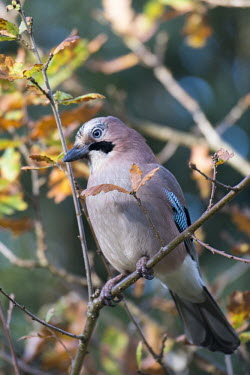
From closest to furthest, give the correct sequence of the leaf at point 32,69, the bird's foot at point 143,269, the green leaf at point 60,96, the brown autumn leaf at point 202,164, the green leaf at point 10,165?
the leaf at point 32,69
the green leaf at point 60,96
the bird's foot at point 143,269
the green leaf at point 10,165
the brown autumn leaf at point 202,164

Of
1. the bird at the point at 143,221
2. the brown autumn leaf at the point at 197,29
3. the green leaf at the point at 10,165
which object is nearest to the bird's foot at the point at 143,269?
the bird at the point at 143,221

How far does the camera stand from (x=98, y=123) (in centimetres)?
379

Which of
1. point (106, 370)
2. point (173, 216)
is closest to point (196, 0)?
point (173, 216)

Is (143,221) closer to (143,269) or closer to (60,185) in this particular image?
(143,269)

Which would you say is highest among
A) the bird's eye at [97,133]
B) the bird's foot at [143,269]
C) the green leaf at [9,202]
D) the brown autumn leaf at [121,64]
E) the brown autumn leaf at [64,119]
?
the brown autumn leaf at [121,64]

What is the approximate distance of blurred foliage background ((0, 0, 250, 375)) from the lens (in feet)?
13.0

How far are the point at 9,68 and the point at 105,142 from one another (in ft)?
3.80

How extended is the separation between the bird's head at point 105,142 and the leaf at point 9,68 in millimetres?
953

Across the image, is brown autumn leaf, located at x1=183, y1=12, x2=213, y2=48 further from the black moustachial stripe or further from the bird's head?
the black moustachial stripe

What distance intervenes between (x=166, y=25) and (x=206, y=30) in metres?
3.03

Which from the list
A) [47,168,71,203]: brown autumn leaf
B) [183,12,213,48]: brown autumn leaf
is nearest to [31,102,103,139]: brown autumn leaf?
[47,168,71,203]: brown autumn leaf

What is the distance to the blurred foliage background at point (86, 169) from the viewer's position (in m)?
3.95

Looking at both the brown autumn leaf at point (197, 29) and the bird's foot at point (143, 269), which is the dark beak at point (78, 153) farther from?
the brown autumn leaf at point (197, 29)

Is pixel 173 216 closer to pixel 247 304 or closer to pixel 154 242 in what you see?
pixel 154 242
